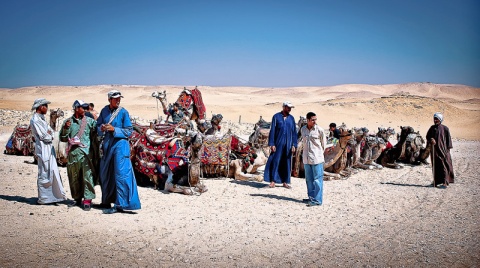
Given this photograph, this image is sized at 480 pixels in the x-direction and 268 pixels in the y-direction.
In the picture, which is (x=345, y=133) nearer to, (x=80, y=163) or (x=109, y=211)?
(x=109, y=211)

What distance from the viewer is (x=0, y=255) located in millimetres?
4488

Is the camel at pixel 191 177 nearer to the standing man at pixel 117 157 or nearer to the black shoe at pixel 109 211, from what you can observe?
the standing man at pixel 117 157

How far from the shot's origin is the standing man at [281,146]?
8398 millimetres

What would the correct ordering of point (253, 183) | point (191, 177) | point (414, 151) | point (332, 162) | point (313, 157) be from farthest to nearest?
point (414, 151)
point (332, 162)
point (253, 183)
point (191, 177)
point (313, 157)

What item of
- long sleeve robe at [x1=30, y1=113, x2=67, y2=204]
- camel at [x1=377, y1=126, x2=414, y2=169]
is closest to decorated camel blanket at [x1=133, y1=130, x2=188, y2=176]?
long sleeve robe at [x1=30, y1=113, x2=67, y2=204]

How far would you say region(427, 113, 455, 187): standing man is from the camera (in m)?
8.87

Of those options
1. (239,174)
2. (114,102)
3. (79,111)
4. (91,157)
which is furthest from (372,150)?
(79,111)

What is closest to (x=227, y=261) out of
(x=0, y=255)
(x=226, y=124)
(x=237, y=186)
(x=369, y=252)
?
(x=369, y=252)

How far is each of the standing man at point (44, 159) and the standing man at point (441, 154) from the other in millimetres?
7839

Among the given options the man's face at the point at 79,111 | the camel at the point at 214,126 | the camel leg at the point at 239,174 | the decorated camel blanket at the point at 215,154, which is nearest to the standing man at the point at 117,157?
the man's face at the point at 79,111

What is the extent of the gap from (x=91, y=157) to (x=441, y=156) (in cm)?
757

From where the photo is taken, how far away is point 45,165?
623cm

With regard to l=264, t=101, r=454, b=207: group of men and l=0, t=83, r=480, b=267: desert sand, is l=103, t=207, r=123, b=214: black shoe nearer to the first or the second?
l=0, t=83, r=480, b=267: desert sand

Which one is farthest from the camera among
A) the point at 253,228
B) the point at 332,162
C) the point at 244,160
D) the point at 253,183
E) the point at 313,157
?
the point at 244,160
